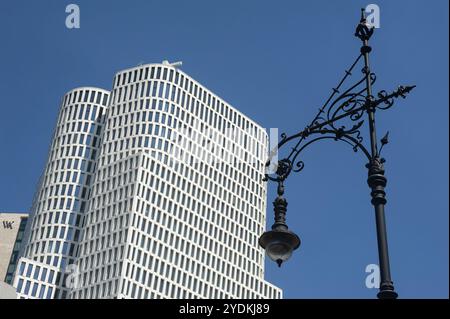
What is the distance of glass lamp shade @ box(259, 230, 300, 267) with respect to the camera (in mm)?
14055

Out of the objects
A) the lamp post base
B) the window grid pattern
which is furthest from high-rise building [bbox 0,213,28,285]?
the lamp post base

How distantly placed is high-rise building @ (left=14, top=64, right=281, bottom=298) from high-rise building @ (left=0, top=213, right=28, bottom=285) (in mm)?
19379

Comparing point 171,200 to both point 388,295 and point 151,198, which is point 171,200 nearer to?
point 151,198

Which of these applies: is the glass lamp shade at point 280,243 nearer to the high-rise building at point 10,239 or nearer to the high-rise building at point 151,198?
the high-rise building at point 151,198

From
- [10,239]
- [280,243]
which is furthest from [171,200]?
[280,243]

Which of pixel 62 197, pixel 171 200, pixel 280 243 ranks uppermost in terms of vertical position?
pixel 62 197

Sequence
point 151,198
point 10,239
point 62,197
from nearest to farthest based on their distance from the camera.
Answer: point 151,198 → point 62,197 → point 10,239

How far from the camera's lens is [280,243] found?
1409cm

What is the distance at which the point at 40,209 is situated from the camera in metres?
142

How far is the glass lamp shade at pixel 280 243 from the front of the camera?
14055 mm

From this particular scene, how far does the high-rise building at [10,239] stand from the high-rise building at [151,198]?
19.4 metres

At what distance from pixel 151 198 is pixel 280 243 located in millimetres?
118531

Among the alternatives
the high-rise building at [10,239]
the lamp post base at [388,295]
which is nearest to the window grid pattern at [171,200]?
the high-rise building at [10,239]
